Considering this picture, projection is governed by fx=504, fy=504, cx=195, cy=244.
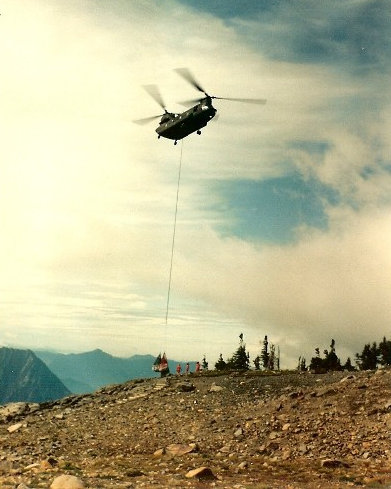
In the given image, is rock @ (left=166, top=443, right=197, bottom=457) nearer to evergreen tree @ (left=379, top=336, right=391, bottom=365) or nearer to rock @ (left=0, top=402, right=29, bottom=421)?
rock @ (left=0, top=402, right=29, bottom=421)

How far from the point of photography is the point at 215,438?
22.6m

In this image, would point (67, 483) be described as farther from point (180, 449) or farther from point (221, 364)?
point (221, 364)

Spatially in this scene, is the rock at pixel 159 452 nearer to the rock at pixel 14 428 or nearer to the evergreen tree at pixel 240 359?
the rock at pixel 14 428

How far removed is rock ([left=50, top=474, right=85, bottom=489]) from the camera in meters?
14.2

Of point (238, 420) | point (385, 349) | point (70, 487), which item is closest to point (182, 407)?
point (238, 420)

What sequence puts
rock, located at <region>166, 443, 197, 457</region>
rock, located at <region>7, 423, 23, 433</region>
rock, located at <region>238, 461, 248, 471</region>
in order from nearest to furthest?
rock, located at <region>238, 461, 248, 471</region> → rock, located at <region>166, 443, 197, 457</region> → rock, located at <region>7, 423, 23, 433</region>

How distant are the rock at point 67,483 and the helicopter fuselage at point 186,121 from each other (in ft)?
86.2

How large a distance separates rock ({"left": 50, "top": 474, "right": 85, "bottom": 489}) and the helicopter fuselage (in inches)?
1034

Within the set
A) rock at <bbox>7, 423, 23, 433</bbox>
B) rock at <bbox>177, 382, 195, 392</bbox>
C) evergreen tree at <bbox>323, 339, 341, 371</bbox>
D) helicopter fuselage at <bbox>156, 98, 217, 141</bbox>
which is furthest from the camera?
evergreen tree at <bbox>323, 339, 341, 371</bbox>

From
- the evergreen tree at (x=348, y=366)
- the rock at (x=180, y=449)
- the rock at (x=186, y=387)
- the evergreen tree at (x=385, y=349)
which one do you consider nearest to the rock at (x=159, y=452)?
the rock at (x=180, y=449)

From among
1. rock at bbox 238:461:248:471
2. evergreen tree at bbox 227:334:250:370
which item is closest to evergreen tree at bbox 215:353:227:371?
evergreen tree at bbox 227:334:250:370

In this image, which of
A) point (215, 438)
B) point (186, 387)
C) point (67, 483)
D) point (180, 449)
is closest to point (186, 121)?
point (186, 387)

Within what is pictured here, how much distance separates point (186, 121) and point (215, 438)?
22318 mm

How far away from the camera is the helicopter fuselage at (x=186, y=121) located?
35.2 meters
